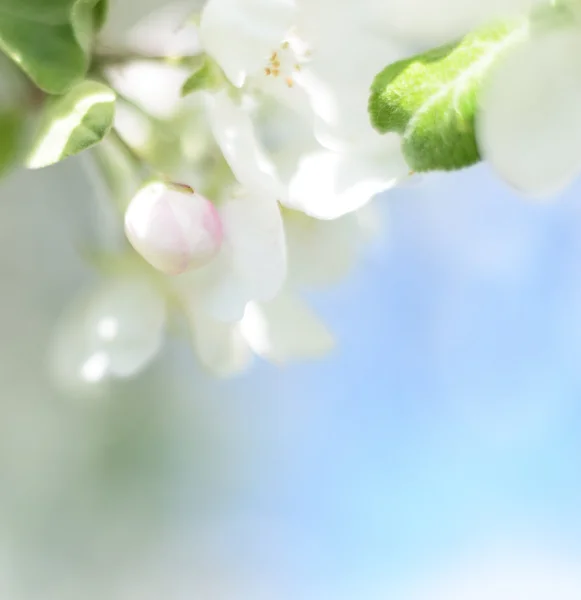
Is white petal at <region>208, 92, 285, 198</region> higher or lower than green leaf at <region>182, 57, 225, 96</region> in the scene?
lower

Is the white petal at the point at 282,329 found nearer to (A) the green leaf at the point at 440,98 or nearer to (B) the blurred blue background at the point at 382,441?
(A) the green leaf at the point at 440,98

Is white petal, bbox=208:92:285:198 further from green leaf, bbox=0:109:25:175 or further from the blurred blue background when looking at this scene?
the blurred blue background

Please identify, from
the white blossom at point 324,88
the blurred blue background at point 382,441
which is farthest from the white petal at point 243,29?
the blurred blue background at point 382,441

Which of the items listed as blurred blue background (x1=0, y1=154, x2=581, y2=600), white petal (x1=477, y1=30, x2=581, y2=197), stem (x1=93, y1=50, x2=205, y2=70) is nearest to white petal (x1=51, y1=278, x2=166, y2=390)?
stem (x1=93, y1=50, x2=205, y2=70)

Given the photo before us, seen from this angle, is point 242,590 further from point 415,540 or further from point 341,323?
point 341,323

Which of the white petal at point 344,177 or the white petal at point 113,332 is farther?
the white petal at point 113,332

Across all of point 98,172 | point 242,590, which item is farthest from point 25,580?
point 98,172
